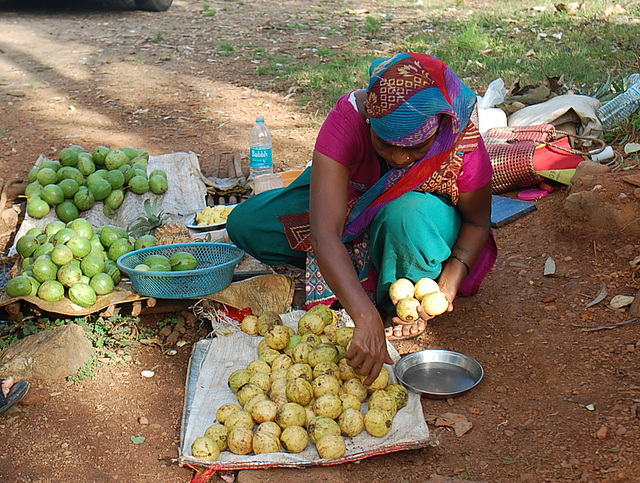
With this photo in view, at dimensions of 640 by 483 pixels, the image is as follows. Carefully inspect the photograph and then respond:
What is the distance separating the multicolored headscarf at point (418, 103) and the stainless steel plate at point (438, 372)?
922 mm

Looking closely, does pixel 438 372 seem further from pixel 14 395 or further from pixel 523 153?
pixel 523 153

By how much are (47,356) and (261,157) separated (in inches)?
100.0

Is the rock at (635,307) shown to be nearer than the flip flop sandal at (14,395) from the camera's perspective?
No

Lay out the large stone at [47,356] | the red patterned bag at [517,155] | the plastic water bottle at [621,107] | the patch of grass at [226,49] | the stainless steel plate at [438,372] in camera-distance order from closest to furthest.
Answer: the stainless steel plate at [438,372] → the large stone at [47,356] → the red patterned bag at [517,155] → the plastic water bottle at [621,107] → the patch of grass at [226,49]

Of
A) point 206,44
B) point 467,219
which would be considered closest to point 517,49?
point 206,44

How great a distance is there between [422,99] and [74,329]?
2.07 m

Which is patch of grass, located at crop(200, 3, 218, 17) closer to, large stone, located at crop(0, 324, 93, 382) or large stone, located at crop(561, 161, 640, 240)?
large stone, located at crop(561, 161, 640, 240)

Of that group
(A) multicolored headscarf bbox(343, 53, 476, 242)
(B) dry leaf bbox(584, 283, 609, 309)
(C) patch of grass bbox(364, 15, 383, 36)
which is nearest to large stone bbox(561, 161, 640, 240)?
(B) dry leaf bbox(584, 283, 609, 309)

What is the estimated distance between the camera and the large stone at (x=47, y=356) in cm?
304

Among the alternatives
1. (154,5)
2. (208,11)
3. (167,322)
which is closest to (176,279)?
(167,322)

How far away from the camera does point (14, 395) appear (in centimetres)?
279

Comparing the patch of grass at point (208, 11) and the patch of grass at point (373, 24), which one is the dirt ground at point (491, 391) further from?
the patch of grass at point (208, 11)

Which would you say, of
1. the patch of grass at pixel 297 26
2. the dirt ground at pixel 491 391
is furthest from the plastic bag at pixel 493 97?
the patch of grass at pixel 297 26

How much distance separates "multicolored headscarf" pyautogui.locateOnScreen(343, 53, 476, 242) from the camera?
2.47 meters
